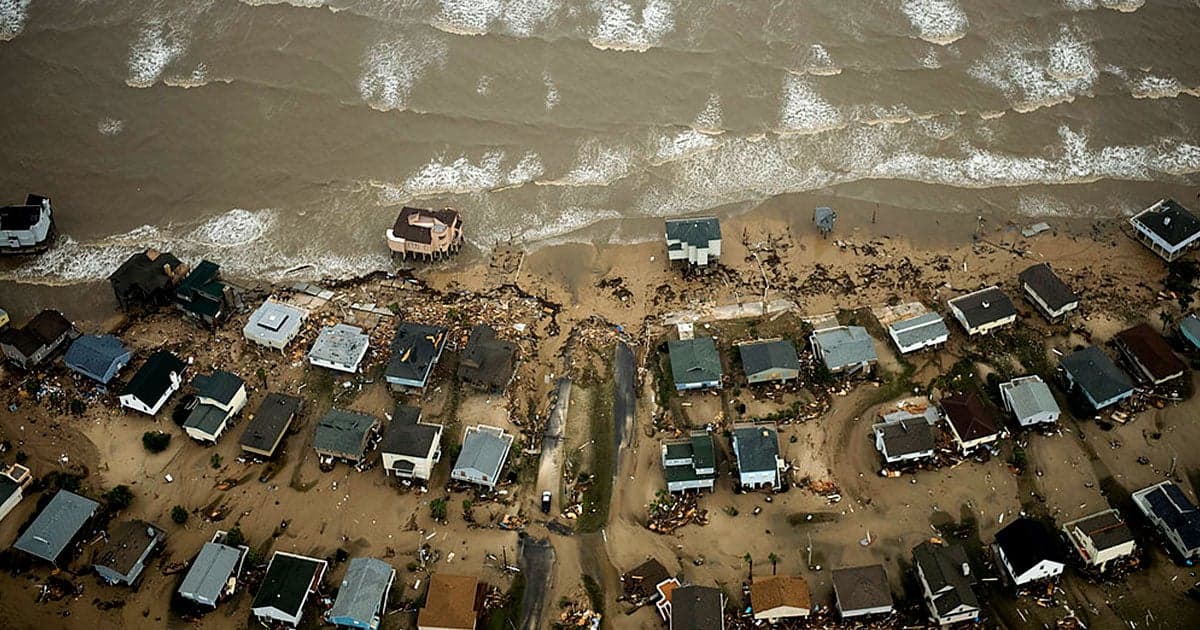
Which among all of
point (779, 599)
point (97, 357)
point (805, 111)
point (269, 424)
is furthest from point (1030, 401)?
point (97, 357)

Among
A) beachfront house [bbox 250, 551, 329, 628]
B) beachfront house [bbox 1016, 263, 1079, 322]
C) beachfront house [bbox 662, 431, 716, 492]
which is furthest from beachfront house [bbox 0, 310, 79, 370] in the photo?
beachfront house [bbox 1016, 263, 1079, 322]

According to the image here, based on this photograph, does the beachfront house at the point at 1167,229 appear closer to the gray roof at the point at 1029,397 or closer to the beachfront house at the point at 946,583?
the gray roof at the point at 1029,397

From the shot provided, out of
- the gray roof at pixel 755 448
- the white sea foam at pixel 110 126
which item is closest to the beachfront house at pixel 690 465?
the gray roof at pixel 755 448

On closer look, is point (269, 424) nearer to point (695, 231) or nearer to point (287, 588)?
point (287, 588)

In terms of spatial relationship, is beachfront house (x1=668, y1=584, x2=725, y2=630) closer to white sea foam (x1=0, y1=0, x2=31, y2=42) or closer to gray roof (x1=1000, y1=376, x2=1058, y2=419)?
gray roof (x1=1000, y1=376, x2=1058, y2=419)

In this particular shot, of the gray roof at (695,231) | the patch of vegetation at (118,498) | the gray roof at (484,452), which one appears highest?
the gray roof at (695,231)
